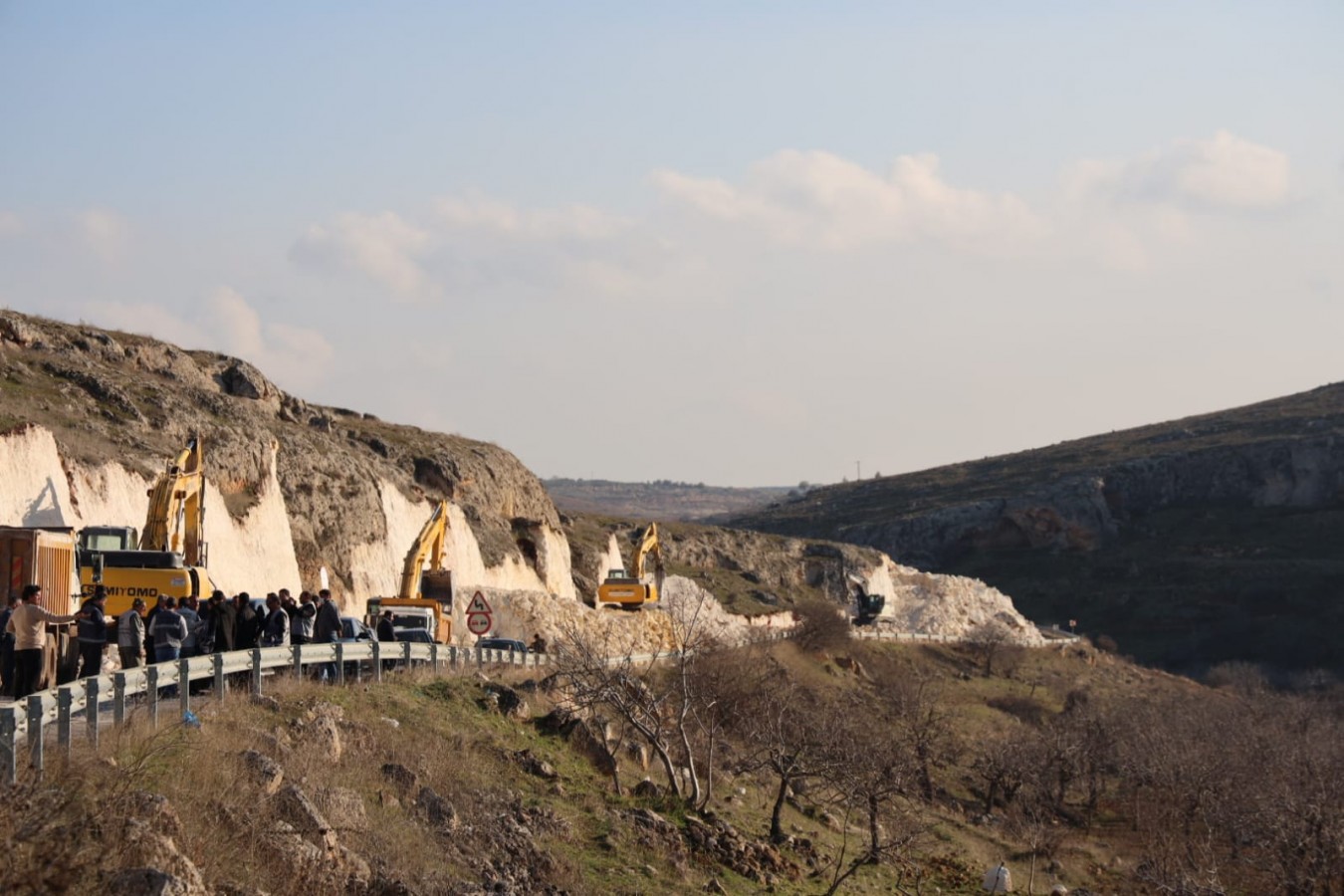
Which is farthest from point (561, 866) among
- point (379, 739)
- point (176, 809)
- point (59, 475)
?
point (59, 475)

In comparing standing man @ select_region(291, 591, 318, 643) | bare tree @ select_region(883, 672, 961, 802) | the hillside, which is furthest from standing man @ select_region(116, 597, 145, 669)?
the hillside

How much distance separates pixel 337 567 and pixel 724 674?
43.6ft

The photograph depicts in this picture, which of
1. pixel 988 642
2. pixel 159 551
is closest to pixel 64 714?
pixel 159 551

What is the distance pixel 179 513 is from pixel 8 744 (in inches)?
771

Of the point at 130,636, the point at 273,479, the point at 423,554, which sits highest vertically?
the point at 273,479

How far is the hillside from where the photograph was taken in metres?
110

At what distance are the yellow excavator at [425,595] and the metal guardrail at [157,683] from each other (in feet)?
21.9

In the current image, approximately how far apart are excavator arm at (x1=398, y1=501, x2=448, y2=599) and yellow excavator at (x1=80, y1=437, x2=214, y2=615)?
741 cm

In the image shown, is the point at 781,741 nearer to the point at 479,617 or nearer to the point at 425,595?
the point at 479,617

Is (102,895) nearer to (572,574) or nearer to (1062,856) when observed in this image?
(1062,856)

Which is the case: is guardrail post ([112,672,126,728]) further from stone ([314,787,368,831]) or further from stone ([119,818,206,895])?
stone ([119,818,206,895])

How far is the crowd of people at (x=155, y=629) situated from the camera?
15.9m

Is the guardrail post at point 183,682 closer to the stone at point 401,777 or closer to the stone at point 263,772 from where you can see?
the stone at point 263,772

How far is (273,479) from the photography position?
42719 millimetres
